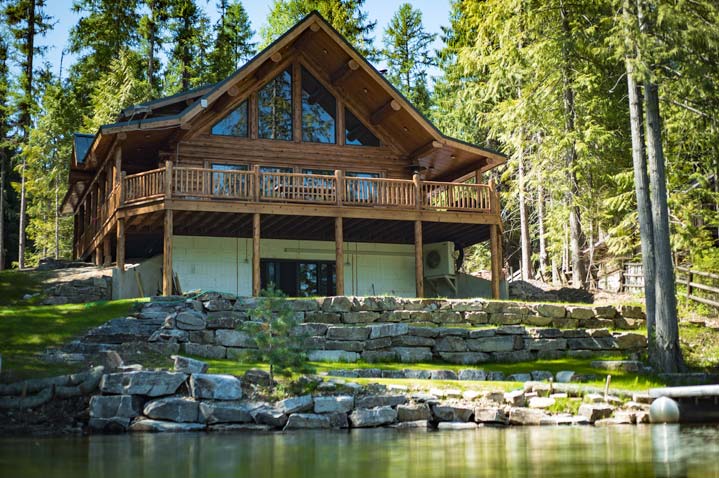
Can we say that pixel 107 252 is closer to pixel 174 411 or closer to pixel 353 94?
pixel 353 94

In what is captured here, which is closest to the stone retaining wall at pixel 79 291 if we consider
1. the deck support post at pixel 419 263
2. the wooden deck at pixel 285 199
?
the wooden deck at pixel 285 199

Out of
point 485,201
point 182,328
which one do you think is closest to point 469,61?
point 485,201

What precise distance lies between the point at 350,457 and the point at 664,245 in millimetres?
11723

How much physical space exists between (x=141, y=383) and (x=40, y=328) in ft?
16.7

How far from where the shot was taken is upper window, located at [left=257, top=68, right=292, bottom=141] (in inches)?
960

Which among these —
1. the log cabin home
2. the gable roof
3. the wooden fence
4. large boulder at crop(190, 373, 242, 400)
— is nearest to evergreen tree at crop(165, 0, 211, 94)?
the log cabin home

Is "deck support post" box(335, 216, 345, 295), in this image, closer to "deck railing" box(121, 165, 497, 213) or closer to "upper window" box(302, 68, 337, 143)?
"deck railing" box(121, 165, 497, 213)

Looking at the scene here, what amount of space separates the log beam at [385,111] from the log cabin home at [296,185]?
4cm

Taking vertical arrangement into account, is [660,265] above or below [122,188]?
below

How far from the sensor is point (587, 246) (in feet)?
115

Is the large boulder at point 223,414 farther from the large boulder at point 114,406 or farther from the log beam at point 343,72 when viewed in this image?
the log beam at point 343,72

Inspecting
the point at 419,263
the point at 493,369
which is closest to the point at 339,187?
the point at 419,263

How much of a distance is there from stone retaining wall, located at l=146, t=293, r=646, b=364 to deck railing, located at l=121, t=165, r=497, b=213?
12.5ft

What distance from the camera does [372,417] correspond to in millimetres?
12898
